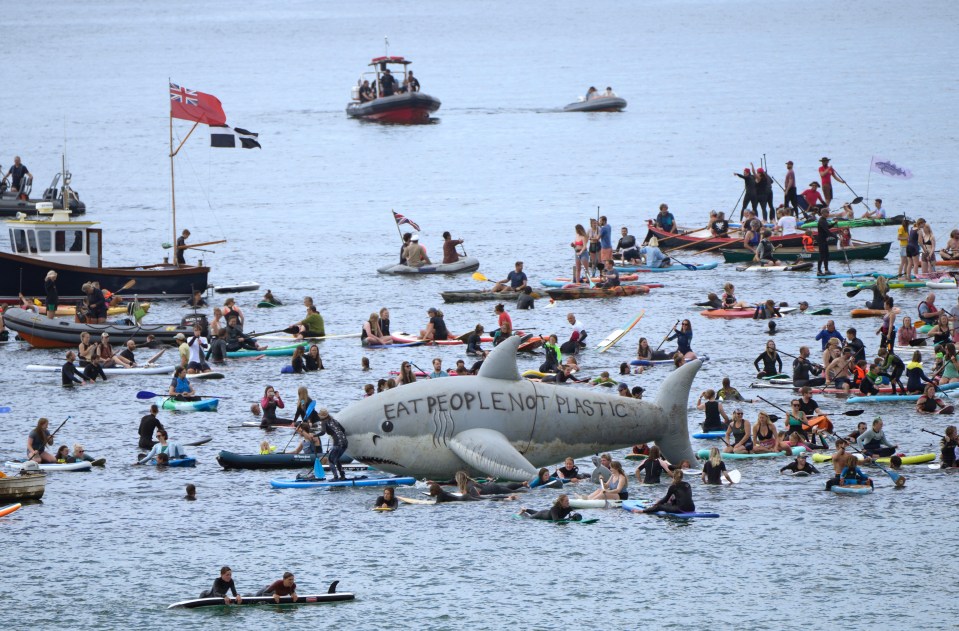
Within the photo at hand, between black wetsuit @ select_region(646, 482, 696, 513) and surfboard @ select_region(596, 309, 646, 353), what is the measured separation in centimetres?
1706

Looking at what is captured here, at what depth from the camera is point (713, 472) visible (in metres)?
38.9

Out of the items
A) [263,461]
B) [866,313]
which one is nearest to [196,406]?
[263,461]

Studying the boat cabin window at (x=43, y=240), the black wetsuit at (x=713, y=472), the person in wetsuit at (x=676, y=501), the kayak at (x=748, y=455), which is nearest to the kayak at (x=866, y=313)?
the kayak at (x=748, y=455)

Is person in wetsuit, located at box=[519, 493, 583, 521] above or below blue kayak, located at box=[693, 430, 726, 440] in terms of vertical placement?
below

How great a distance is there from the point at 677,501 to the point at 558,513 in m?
2.77

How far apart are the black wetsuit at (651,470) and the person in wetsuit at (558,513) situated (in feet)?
8.68

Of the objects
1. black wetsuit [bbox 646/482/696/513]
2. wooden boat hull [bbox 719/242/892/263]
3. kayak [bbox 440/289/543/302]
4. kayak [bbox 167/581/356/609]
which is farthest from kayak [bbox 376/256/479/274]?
kayak [bbox 167/581/356/609]

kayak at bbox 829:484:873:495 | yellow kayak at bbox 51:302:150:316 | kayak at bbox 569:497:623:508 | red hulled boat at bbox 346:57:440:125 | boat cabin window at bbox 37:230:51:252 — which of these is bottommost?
kayak at bbox 569:497:623:508

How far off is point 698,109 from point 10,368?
12433 cm

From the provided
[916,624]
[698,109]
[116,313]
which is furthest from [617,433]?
[698,109]

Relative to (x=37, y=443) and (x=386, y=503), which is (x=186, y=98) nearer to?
(x=37, y=443)

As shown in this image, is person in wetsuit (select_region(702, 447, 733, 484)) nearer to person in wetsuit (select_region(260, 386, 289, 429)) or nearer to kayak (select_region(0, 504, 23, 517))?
person in wetsuit (select_region(260, 386, 289, 429))

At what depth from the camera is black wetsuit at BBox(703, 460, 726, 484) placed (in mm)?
38781

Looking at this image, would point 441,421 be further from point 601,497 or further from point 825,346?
point 825,346
